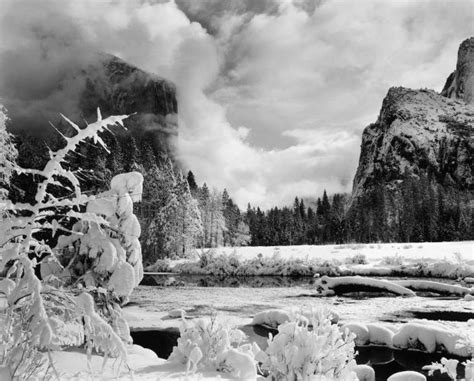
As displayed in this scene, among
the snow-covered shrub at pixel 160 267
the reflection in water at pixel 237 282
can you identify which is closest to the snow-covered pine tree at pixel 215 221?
the snow-covered shrub at pixel 160 267

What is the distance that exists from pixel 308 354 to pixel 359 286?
19.7m

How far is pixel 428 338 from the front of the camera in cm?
1237

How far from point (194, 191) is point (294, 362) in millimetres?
87519

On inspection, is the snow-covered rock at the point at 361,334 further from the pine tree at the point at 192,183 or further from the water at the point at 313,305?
the pine tree at the point at 192,183

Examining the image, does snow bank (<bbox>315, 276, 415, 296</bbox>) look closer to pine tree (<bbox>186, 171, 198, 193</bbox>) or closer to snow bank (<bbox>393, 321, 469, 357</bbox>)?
snow bank (<bbox>393, 321, 469, 357</bbox>)

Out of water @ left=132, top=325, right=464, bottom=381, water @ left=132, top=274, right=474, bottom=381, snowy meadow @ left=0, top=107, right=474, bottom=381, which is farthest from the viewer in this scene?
water @ left=132, top=274, right=474, bottom=381

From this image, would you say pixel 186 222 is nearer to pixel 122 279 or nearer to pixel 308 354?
pixel 122 279

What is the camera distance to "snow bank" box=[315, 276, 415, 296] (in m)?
24.0

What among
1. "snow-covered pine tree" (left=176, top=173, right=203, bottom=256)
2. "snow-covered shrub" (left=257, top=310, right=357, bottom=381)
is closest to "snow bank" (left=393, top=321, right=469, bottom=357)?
"snow-covered shrub" (left=257, top=310, right=357, bottom=381)

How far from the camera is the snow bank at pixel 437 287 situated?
2378cm

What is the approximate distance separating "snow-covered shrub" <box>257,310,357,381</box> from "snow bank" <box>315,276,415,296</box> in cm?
1892

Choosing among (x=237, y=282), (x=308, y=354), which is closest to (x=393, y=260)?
(x=237, y=282)

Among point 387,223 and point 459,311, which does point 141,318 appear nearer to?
point 459,311

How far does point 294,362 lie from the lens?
593cm
